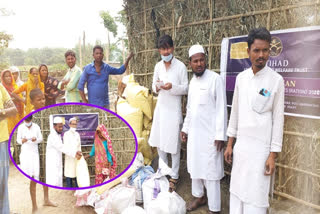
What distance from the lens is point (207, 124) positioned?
2.84m

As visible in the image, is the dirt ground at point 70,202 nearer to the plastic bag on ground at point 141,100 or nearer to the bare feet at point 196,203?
the bare feet at point 196,203

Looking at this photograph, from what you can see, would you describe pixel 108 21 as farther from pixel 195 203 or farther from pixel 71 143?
pixel 71 143

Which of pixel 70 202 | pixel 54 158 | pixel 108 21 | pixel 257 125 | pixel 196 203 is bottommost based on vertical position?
pixel 70 202

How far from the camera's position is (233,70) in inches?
129

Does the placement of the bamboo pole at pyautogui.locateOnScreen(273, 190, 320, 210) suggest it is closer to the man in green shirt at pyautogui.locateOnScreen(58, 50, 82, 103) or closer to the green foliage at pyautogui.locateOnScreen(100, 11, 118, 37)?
the man in green shirt at pyautogui.locateOnScreen(58, 50, 82, 103)

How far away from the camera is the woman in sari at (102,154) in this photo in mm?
2266

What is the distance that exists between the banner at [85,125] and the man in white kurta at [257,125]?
1245 mm

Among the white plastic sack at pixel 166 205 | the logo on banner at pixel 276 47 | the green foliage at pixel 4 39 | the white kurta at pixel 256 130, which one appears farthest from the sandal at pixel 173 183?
the green foliage at pixel 4 39

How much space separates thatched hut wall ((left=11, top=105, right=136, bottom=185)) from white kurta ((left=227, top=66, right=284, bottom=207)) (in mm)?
1019

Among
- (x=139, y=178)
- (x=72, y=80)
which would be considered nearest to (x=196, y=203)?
(x=139, y=178)

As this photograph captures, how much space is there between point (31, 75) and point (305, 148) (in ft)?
13.3

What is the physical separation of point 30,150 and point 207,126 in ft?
5.75

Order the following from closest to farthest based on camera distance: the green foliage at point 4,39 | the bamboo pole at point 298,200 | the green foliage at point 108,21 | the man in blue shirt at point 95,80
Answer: the bamboo pole at point 298,200 → the man in blue shirt at point 95,80 → the green foliage at point 4,39 → the green foliage at point 108,21

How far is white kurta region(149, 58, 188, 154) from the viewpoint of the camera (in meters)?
3.43
